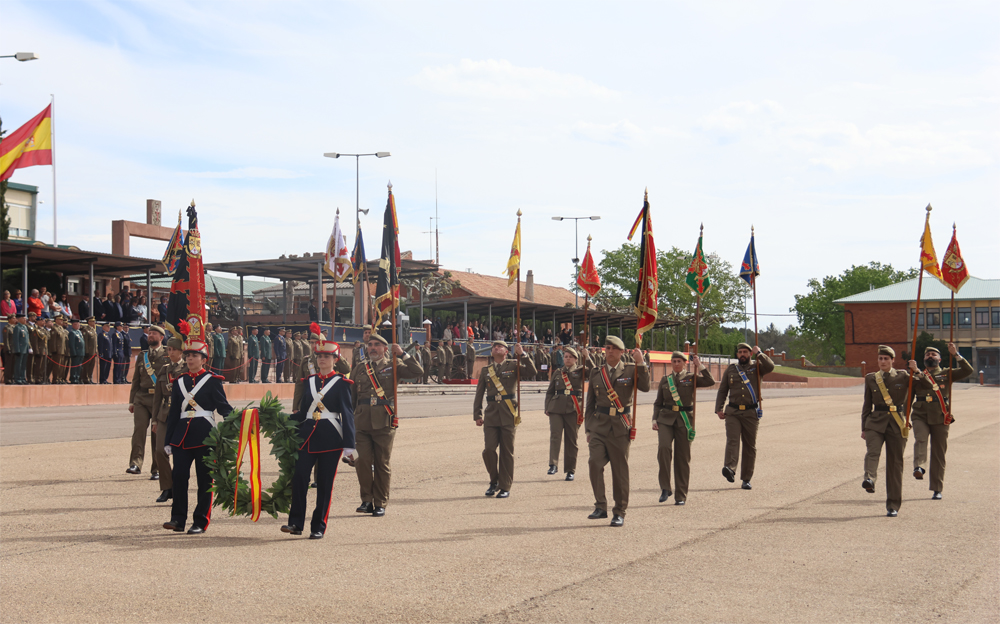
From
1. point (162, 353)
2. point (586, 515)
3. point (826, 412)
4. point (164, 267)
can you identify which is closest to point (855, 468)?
point (586, 515)

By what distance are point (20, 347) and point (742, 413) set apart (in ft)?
63.9

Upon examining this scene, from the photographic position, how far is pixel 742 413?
13.0 m

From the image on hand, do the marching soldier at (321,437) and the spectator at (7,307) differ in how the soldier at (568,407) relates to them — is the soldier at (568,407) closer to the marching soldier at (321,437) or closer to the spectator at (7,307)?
the marching soldier at (321,437)

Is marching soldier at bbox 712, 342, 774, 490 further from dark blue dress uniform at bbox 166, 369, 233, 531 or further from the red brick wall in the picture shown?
the red brick wall

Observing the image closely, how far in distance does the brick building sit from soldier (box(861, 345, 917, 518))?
7738 cm

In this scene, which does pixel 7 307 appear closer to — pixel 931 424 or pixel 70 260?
pixel 70 260

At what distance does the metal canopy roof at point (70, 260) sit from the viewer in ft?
90.9

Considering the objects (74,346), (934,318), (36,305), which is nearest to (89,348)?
(74,346)

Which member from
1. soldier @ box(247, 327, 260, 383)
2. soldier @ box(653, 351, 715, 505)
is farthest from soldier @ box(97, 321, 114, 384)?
soldier @ box(653, 351, 715, 505)

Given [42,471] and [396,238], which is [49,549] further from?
[396,238]

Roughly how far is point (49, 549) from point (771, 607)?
A: 232 inches

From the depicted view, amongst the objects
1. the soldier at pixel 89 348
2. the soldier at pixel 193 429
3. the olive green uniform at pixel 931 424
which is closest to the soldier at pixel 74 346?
the soldier at pixel 89 348

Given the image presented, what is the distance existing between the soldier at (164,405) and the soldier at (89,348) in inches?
650

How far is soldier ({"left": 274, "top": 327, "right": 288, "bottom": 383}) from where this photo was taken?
34438 mm
